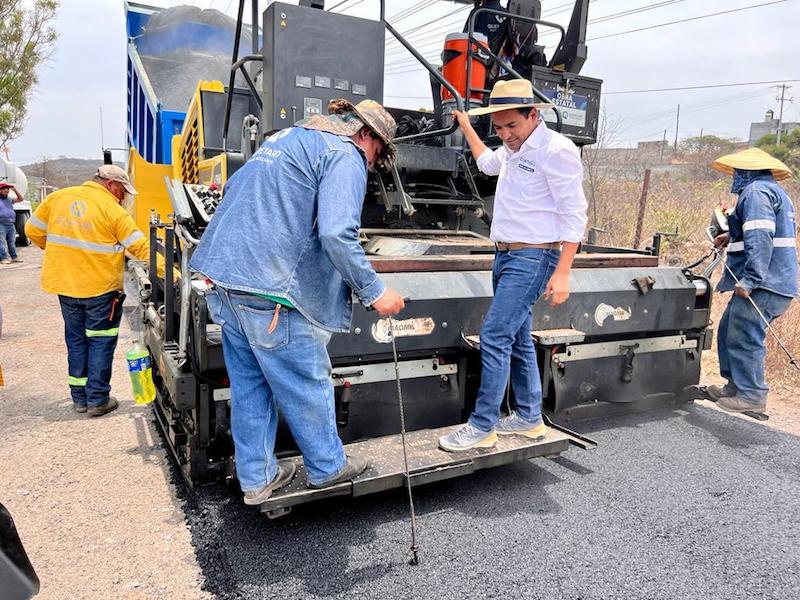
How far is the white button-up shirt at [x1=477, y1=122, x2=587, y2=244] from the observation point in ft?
9.41

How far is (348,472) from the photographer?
259 cm

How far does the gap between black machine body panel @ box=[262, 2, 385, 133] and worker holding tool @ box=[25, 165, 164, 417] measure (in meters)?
1.32

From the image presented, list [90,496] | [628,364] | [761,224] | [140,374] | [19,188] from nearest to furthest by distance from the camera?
[90,496] < [140,374] < [628,364] < [761,224] < [19,188]

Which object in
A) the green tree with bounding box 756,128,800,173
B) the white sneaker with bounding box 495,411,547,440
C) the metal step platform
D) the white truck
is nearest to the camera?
the metal step platform

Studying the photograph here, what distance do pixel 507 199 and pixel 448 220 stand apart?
146 centimetres

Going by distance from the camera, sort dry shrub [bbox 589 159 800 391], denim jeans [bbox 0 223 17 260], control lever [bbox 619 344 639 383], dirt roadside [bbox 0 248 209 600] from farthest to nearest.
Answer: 1. denim jeans [bbox 0 223 17 260]
2. dry shrub [bbox 589 159 800 391]
3. control lever [bbox 619 344 639 383]
4. dirt roadside [bbox 0 248 209 600]

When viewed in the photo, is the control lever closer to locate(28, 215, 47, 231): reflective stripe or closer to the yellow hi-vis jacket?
the yellow hi-vis jacket

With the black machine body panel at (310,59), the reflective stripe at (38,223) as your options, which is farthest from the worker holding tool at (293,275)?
the reflective stripe at (38,223)

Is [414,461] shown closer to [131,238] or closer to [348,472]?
[348,472]

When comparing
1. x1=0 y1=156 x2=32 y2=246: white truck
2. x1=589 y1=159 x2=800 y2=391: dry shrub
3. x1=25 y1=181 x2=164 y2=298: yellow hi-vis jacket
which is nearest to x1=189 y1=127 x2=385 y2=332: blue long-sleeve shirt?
x1=25 y1=181 x2=164 y2=298: yellow hi-vis jacket

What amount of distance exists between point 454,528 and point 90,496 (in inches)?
66.8

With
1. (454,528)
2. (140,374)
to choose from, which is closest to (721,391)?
(454,528)

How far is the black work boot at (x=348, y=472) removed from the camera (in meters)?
2.53

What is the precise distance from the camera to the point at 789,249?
4.16m
